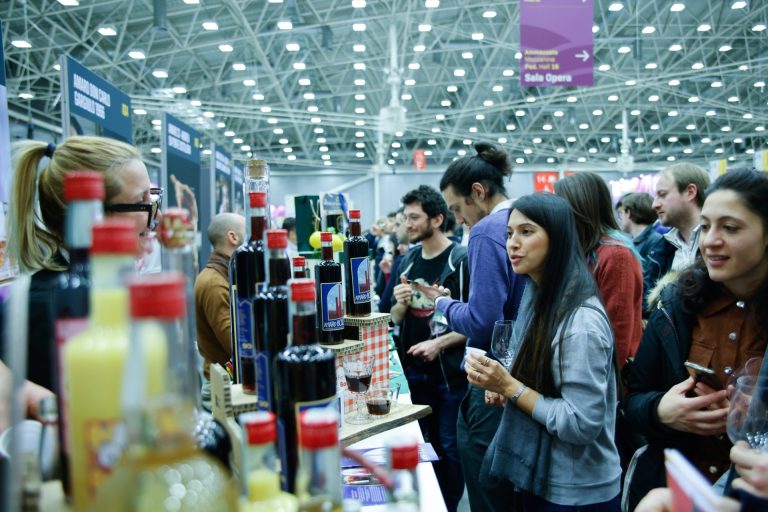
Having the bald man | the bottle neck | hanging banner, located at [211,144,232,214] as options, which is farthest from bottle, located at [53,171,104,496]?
hanging banner, located at [211,144,232,214]

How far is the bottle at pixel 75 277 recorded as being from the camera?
711 millimetres

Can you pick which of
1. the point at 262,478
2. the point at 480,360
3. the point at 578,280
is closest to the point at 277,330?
the point at 262,478

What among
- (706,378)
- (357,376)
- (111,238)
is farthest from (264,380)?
(706,378)

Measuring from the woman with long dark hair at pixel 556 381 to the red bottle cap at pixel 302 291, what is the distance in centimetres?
101

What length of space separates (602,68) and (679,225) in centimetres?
1415

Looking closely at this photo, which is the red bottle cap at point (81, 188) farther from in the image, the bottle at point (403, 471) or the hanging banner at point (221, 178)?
the hanging banner at point (221, 178)

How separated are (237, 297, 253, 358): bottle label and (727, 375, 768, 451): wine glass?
3.61ft

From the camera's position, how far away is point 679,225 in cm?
355

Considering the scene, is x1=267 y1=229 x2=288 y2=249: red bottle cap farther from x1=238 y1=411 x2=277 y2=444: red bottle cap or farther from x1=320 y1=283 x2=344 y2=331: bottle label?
x1=320 y1=283 x2=344 y2=331: bottle label

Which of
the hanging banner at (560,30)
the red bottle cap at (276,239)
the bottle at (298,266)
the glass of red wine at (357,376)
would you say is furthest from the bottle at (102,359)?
the hanging banner at (560,30)

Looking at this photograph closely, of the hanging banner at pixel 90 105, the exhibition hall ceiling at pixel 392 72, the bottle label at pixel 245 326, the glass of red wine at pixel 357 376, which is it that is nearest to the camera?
the bottle label at pixel 245 326

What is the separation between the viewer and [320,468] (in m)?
0.73

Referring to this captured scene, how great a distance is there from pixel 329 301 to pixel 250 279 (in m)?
0.41

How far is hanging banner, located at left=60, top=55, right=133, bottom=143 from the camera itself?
9.10 feet
